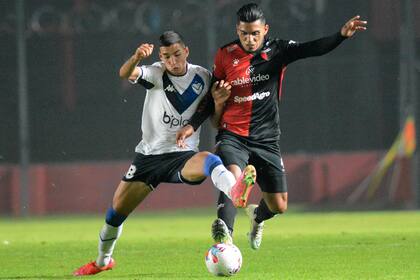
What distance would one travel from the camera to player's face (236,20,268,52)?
941cm

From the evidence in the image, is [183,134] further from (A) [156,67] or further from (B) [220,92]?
(A) [156,67]

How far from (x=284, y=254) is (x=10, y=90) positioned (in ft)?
29.6

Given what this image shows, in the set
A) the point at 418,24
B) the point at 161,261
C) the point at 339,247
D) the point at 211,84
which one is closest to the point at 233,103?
the point at 211,84

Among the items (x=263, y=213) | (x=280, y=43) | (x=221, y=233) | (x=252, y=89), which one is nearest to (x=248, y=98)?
(x=252, y=89)

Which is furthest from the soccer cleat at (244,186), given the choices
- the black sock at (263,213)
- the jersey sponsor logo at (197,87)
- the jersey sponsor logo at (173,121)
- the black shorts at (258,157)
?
the black sock at (263,213)

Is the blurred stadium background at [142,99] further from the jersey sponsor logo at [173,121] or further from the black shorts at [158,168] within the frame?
the black shorts at [158,168]

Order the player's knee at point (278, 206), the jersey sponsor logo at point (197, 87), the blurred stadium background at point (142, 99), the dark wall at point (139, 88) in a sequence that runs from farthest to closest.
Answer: the dark wall at point (139, 88) < the blurred stadium background at point (142, 99) < the player's knee at point (278, 206) < the jersey sponsor logo at point (197, 87)

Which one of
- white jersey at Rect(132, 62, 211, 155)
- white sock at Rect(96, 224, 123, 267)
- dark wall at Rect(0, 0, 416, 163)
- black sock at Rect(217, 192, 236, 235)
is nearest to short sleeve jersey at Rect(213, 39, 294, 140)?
white jersey at Rect(132, 62, 211, 155)

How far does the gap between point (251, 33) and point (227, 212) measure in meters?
1.49

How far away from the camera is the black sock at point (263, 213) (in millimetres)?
10367

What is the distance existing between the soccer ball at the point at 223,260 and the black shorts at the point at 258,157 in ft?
3.85

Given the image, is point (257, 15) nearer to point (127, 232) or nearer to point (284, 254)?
point (284, 254)

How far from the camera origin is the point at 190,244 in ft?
40.7

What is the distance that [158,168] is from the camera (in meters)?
9.17
